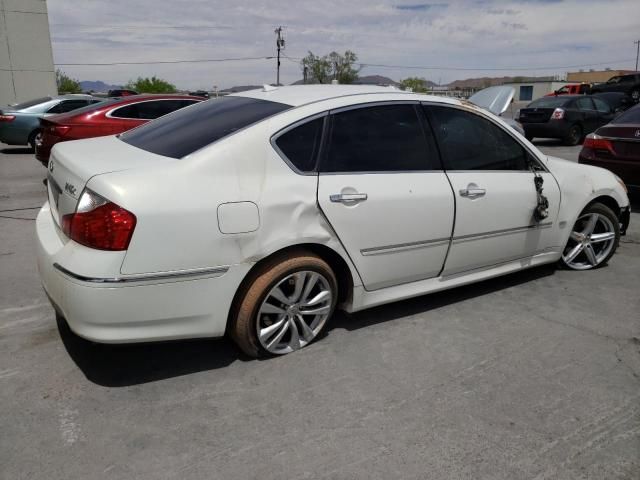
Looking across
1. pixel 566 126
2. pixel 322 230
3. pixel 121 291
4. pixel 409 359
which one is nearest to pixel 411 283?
pixel 409 359

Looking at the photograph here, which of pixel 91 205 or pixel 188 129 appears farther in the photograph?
pixel 188 129

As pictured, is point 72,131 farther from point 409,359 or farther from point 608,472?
point 608,472

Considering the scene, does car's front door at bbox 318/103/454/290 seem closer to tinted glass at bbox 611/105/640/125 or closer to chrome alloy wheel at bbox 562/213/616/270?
chrome alloy wheel at bbox 562/213/616/270

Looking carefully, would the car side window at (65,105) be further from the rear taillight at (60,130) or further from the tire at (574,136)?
the tire at (574,136)

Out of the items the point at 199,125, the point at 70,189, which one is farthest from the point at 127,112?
the point at 70,189

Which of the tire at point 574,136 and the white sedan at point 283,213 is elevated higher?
the white sedan at point 283,213

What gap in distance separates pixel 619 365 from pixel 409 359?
4.12 ft

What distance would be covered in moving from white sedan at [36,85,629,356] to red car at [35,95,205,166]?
4.88 m

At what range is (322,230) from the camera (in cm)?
308

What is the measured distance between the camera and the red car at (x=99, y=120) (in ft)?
26.1

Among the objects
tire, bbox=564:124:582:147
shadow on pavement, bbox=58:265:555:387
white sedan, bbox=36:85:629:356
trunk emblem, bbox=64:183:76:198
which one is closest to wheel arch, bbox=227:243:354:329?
white sedan, bbox=36:85:629:356

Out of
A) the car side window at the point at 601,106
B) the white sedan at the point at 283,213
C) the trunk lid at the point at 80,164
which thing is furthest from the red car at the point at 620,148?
the car side window at the point at 601,106

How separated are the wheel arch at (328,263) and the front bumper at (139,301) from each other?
82 mm

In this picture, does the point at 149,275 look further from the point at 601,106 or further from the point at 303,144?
the point at 601,106
